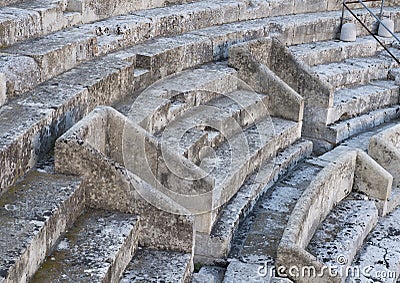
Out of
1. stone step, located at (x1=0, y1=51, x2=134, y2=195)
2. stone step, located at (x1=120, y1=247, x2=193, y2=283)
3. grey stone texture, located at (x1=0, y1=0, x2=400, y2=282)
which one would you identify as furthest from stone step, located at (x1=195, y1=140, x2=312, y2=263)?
stone step, located at (x1=0, y1=51, x2=134, y2=195)

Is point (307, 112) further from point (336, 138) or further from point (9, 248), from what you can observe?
point (9, 248)

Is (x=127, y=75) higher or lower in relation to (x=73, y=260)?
higher

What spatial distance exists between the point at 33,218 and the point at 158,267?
1.03 m

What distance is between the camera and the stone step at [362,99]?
8.73 meters

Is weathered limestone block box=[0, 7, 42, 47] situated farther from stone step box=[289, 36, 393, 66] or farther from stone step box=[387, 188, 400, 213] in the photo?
stone step box=[387, 188, 400, 213]

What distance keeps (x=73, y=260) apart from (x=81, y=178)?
768mm

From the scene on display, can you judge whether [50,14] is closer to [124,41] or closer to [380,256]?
[124,41]

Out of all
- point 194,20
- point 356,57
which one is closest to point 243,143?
point 194,20

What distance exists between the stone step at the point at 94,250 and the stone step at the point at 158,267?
67 mm

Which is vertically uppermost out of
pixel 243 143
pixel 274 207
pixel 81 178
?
pixel 81 178

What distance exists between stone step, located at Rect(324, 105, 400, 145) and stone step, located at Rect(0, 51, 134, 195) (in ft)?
10.1

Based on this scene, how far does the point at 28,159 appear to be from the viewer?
14.9 feet

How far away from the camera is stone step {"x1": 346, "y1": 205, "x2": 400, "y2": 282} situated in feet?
19.4

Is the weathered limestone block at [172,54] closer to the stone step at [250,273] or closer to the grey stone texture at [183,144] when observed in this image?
the grey stone texture at [183,144]
